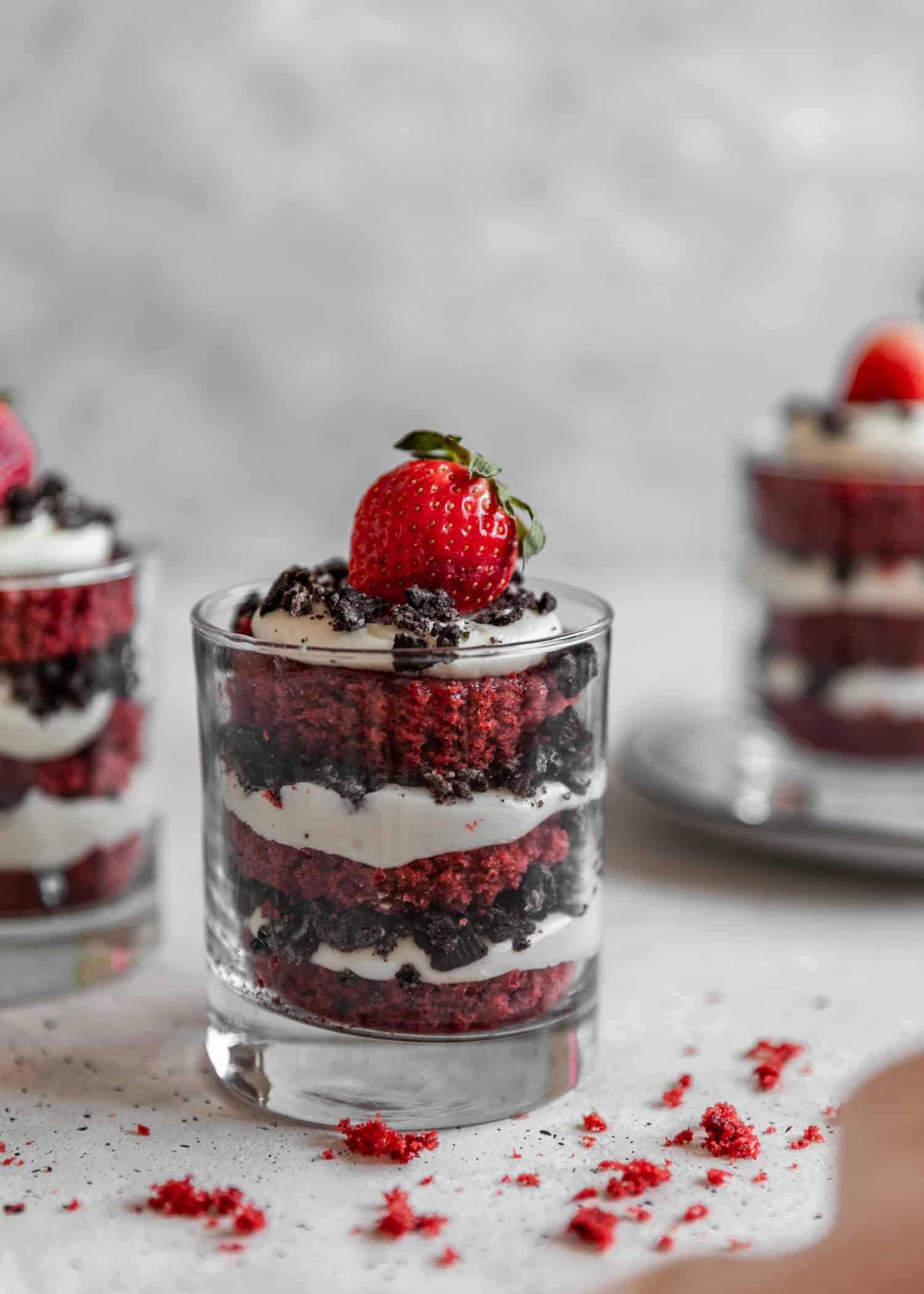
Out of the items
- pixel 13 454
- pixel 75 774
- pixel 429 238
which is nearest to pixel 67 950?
pixel 75 774

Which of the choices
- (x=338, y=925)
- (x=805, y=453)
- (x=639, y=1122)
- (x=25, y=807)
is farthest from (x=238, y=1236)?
(x=805, y=453)

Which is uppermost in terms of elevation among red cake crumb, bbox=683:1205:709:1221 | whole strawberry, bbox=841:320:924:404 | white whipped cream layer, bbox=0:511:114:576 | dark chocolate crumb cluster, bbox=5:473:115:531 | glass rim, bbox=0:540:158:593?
whole strawberry, bbox=841:320:924:404

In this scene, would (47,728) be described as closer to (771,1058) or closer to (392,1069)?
(392,1069)

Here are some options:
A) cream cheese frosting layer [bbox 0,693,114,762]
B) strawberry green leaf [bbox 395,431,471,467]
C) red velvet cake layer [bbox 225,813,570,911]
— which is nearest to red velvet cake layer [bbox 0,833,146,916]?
cream cheese frosting layer [bbox 0,693,114,762]

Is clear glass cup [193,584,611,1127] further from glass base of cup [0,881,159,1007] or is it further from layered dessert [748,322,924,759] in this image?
layered dessert [748,322,924,759]

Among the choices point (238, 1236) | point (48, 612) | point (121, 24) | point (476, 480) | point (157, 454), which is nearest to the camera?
point (238, 1236)

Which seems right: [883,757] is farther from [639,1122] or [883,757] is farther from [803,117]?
[803,117]
